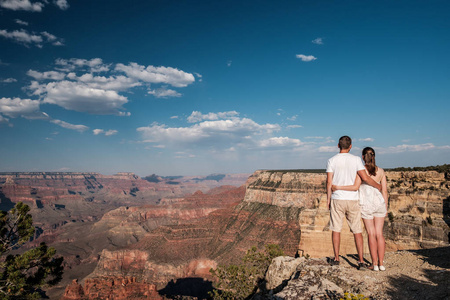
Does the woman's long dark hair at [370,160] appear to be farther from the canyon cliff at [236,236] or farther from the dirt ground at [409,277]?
the canyon cliff at [236,236]

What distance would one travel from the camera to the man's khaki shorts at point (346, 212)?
8289 mm

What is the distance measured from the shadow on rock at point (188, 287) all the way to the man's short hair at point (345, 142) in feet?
218

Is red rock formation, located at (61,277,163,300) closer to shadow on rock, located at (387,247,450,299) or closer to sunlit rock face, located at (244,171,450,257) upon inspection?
sunlit rock face, located at (244,171,450,257)

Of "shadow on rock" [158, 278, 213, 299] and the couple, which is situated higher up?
the couple

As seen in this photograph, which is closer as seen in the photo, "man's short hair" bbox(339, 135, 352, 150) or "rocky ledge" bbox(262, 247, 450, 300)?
"rocky ledge" bbox(262, 247, 450, 300)

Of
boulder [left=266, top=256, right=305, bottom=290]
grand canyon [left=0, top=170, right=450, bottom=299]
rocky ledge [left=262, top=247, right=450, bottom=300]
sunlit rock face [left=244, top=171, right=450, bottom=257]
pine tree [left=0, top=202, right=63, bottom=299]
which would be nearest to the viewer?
rocky ledge [left=262, top=247, right=450, bottom=300]

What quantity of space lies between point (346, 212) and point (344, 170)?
149 cm

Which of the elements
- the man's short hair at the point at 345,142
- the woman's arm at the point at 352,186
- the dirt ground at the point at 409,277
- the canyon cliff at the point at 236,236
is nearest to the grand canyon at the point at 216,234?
the canyon cliff at the point at 236,236

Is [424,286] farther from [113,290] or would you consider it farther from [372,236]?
[113,290]

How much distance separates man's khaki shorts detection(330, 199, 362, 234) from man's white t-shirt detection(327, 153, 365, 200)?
18 cm

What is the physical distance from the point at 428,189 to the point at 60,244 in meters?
161

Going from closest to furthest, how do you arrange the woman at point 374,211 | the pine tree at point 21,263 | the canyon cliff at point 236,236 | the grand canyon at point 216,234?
the woman at point 374,211, the pine tree at point 21,263, the grand canyon at point 216,234, the canyon cliff at point 236,236

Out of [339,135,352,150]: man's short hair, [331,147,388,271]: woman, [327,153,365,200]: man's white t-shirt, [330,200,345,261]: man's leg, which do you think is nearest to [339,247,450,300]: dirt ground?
[331,147,388,271]: woman

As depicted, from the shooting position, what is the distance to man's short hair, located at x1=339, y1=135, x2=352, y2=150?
861 cm
